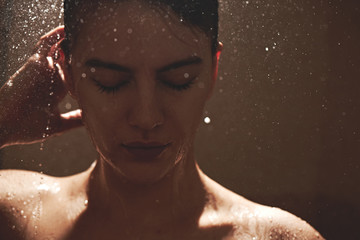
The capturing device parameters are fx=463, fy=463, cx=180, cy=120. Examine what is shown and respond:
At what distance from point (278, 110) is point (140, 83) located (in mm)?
621

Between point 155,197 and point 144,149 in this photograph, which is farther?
point 155,197

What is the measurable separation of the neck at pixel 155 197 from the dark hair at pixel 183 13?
0.31 meters

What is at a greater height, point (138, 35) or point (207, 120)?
point (138, 35)

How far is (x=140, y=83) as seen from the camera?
88 cm

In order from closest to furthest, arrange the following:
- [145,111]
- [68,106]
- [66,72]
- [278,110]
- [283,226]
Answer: [145,111] → [66,72] → [283,226] → [278,110] → [68,106]

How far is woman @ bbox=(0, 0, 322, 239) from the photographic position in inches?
35.3

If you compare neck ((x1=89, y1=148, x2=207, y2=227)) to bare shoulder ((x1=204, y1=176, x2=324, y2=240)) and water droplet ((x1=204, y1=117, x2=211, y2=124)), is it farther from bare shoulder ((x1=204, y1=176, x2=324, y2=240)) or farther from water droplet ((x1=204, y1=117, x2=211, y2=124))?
water droplet ((x1=204, y1=117, x2=211, y2=124))

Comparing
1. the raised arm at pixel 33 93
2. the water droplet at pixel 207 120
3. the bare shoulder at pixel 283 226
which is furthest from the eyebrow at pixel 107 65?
the water droplet at pixel 207 120

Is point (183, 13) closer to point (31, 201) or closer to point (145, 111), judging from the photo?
point (145, 111)

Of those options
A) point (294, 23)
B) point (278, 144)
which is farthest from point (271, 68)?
point (278, 144)

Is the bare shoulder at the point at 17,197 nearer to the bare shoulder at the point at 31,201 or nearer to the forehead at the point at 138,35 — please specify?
the bare shoulder at the point at 31,201

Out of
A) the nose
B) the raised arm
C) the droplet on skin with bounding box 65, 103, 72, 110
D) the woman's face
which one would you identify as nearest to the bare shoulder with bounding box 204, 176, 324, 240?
the woman's face

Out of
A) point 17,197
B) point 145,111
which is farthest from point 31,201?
point 145,111

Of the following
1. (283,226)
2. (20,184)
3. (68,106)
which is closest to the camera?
(283,226)
